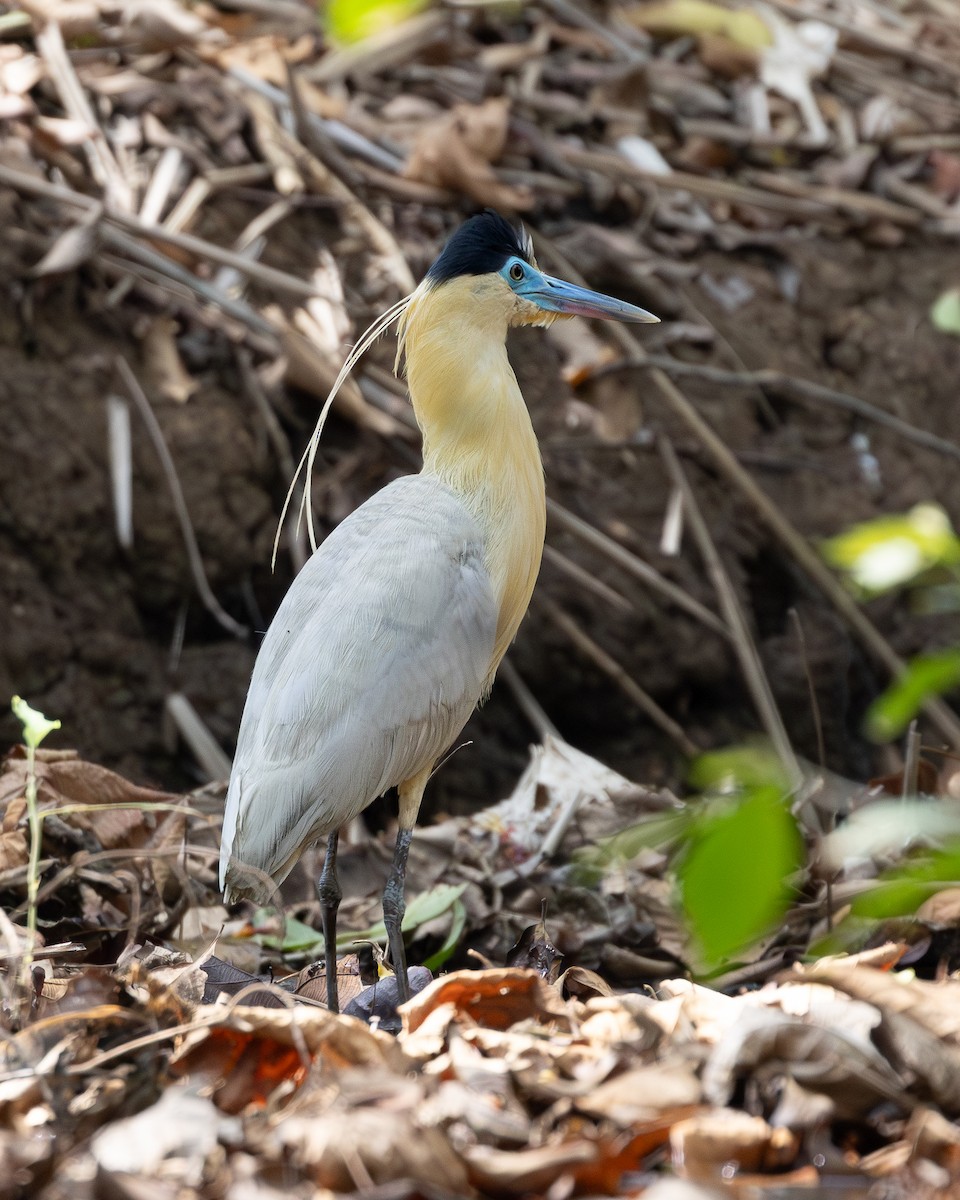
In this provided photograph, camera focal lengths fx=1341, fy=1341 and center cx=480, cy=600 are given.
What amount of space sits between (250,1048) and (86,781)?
5.59ft

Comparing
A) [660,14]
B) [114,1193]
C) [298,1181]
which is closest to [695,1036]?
[298,1181]

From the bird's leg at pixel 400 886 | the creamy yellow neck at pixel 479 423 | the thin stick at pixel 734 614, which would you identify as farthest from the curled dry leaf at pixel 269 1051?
the thin stick at pixel 734 614

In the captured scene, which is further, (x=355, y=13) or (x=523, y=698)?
(x=523, y=698)

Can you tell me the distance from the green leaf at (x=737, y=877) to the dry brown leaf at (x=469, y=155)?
16.2ft

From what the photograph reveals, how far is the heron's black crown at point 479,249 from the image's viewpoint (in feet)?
11.8

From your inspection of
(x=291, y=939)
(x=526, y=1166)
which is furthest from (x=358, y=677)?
(x=526, y=1166)

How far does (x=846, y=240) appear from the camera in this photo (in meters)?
6.36

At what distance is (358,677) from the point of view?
3.15 metres

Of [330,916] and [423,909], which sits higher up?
[330,916]

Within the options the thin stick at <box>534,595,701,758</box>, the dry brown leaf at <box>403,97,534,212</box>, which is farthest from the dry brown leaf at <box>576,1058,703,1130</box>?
the dry brown leaf at <box>403,97,534,212</box>

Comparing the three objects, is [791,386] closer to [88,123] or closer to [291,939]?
[88,123]

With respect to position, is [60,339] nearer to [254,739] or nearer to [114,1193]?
[254,739]

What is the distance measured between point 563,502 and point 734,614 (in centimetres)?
83

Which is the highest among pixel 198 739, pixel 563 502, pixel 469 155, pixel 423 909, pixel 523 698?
pixel 469 155
